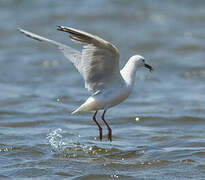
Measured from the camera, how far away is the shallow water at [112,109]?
21.3ft

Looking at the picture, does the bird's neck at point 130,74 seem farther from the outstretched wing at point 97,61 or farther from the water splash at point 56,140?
the water splash at point 56,140

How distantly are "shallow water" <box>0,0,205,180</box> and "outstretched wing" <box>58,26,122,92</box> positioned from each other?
0.94 m

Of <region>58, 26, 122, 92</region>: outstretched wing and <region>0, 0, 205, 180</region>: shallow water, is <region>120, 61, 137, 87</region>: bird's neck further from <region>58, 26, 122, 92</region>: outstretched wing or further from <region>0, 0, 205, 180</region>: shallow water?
<region>0, 0, 205, 180</region>: shallow water

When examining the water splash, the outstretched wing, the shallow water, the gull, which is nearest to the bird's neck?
the gull

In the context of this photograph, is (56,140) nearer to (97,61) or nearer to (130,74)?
(130,74)

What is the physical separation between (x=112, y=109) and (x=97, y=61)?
3.29 meters

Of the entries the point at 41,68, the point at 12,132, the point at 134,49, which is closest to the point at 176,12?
the point at 134,49

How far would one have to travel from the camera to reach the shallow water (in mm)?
6484

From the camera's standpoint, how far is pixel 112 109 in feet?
32.3

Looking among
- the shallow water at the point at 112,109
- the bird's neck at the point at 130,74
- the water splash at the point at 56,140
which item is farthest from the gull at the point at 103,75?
the shallow water at the point at 112,109

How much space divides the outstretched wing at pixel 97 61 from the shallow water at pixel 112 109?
3.09 ft

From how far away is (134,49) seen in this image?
1470cm

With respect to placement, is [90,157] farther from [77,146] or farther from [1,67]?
[1,67]

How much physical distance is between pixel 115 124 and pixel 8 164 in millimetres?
2820
